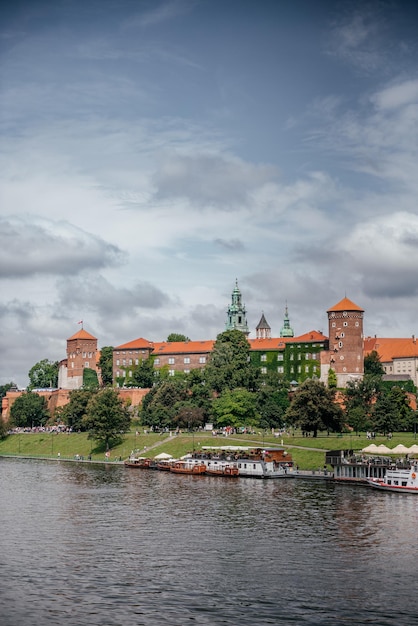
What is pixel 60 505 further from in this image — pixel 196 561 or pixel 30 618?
pixel 30 618

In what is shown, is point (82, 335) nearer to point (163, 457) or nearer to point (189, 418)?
point (189, 418)

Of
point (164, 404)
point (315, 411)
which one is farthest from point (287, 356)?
point (315, 411)

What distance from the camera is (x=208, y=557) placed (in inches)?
1639

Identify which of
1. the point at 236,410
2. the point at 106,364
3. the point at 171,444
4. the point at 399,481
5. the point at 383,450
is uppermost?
the point at 106,364

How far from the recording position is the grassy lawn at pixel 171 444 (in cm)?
8550

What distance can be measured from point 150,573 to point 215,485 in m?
34.8

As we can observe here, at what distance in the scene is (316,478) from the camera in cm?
7575

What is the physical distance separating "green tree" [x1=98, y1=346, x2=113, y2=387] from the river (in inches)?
3692

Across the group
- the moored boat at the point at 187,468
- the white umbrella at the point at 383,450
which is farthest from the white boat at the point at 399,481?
the moored boat at the point at 187,468

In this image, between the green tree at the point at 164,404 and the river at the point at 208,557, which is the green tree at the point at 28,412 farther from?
the river at the point at 208,557

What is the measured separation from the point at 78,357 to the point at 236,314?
41.9m

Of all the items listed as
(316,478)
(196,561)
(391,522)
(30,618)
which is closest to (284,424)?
(316,478)

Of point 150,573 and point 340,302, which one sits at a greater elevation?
point 340,302

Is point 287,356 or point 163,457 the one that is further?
point 287,356
